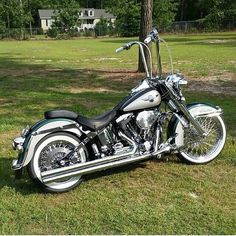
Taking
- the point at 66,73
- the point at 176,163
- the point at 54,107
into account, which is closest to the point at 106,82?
the point at 66,73

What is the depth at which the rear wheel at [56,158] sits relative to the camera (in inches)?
165

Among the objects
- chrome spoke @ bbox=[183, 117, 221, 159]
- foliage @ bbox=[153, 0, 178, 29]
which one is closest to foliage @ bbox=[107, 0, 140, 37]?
foliage @ bbox=[153, 0, 178, 29]

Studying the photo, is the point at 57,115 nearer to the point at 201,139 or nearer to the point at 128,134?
the point at 128,134

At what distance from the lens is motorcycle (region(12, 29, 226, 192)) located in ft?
13.9

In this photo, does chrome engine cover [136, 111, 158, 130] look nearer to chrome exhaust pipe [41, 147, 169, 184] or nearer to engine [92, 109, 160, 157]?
engine [92, 109, 160, 157]

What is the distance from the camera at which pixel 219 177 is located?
4727 millimetres

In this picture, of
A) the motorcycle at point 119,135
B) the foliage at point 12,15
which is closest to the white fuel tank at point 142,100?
the motorcycle at point 119,135

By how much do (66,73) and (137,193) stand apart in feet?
35.6

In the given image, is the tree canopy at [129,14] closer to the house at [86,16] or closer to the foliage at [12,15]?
the foliage at [12,15]

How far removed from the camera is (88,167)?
433 centimetres

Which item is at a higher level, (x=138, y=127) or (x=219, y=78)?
(x=138, y=127)

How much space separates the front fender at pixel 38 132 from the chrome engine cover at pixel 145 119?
2.32 feet

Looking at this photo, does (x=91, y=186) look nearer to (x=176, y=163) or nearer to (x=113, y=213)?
(x=113, y=213)

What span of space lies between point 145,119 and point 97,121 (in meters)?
0.55
